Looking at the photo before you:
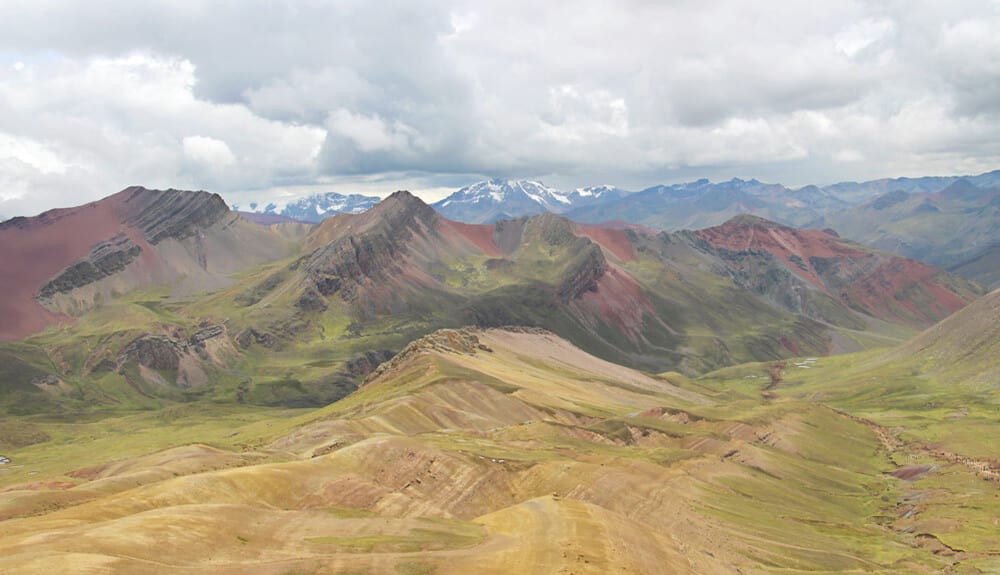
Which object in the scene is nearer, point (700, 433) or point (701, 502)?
point (701, 502)

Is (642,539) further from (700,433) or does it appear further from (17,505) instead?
(700,433)

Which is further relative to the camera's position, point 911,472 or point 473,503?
point 911,472

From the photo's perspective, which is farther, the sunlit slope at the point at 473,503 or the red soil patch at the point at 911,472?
the red soil patch at the point at 911,472

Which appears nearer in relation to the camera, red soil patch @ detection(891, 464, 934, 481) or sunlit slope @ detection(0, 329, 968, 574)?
sunlit slope @ detection(0, 329, 968, 574)

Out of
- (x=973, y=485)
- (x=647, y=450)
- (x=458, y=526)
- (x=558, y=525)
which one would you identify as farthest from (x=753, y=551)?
(x=973, y=485)

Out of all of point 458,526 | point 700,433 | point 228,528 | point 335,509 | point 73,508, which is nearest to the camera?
point 228,528

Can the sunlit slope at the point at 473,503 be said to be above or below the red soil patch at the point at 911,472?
above

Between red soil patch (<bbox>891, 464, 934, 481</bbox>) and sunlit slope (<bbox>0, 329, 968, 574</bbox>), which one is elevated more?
sunlit slope (<bbox>0, 329, 968, 574</bbox>)

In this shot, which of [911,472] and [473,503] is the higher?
[473,503]
